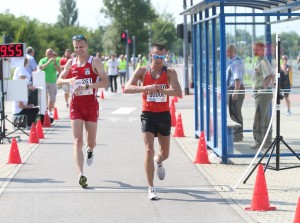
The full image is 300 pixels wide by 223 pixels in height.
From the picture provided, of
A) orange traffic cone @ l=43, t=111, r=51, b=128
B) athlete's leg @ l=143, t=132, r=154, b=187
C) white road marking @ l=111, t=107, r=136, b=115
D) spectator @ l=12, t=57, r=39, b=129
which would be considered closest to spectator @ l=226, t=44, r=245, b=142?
athlete's leg @ l=143, t=132, r=154, b=187

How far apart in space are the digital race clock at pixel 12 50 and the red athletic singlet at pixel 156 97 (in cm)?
647

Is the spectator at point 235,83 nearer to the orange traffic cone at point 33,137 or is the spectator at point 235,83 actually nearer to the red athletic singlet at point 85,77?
the red athletic singlet at point 85,77

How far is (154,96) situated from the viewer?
9.38 metres

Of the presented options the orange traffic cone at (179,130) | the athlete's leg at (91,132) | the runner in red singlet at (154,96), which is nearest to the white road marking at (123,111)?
the orange traffic cone at (179,130)

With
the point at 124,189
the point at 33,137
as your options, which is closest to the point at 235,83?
the point at 124,189

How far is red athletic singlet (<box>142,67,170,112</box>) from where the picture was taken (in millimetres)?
9352

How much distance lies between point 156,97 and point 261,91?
12.1 feet

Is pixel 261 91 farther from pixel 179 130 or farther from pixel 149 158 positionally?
pixel 179 130

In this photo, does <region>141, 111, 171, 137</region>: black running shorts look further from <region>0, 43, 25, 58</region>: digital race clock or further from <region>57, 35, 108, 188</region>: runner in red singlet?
<region>0, 43, 25, 58</region>: digital race clock

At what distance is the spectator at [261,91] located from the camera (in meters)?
12.6

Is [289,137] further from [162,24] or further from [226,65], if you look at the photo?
[162,24]

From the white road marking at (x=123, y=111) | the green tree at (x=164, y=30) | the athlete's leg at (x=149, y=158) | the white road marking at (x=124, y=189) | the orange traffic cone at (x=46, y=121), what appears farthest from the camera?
the green tree at (x=164, y=30)

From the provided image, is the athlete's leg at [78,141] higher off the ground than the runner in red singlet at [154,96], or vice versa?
the runner in red singlet at [154,96]

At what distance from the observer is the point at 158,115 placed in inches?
370
